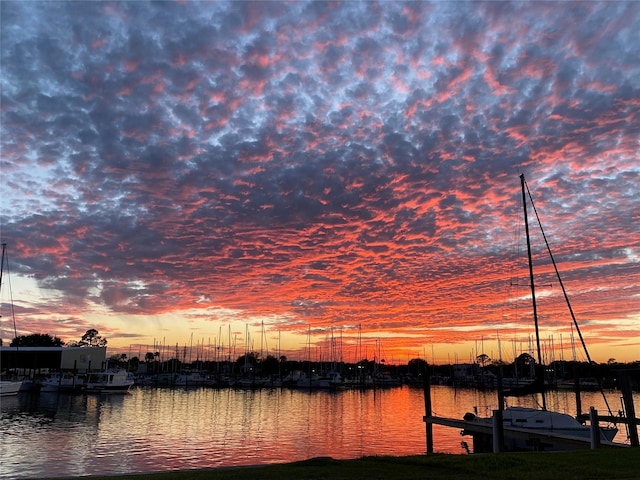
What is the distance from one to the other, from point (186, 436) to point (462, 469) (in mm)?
39983

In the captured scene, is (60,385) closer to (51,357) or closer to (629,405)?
(51,357)

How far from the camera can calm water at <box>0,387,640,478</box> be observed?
35.1 metres

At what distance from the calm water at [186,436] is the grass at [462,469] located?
20.2m

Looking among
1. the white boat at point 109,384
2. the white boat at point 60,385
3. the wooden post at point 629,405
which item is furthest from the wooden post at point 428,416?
the white boat at point 60,385

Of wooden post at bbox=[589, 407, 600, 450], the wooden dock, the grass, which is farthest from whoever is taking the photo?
the wooden dock

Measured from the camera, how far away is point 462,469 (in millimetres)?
14562

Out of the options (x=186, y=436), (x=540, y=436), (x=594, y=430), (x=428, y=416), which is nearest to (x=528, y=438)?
(x=540, y=436)

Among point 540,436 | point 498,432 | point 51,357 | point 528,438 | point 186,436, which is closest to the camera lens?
point 498,432

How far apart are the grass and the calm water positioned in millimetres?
20156

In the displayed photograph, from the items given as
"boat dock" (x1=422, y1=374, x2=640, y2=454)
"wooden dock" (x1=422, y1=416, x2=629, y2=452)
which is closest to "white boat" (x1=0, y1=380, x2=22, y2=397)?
"wooden dock" (x1=422, y1=416, x2=629, y2=452)

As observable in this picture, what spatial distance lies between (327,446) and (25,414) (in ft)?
141

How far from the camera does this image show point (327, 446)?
44.0 meters

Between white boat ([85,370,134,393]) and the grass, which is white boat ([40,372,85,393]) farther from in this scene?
the grass

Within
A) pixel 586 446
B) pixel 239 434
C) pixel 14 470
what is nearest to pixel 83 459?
pixel 14 470
